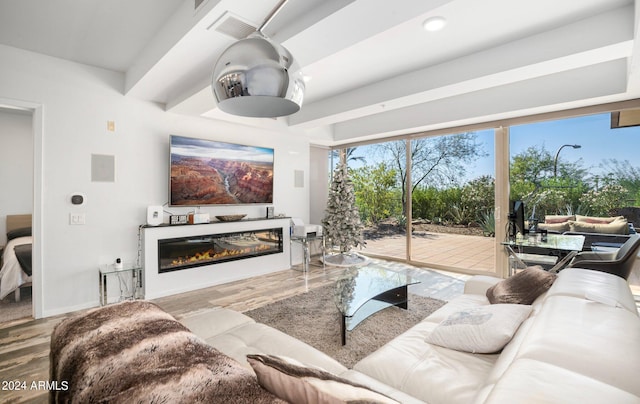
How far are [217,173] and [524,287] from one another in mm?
4017

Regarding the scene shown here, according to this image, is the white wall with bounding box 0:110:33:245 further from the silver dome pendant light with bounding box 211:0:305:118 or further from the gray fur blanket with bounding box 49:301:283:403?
the silver dome pendant light with bounding box 211:0:305:118

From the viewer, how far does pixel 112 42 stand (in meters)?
2.98

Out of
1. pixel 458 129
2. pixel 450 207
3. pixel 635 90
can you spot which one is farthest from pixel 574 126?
pixel 450 207

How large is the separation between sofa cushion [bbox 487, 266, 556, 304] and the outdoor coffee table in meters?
1.04

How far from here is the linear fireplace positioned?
407cm

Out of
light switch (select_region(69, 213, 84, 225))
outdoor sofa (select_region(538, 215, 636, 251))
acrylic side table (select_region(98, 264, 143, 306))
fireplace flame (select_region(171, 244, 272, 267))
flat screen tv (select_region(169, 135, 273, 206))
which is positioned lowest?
acrylic side table (select_region(98, 264, 143, 306))

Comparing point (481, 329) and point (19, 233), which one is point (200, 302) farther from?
point (19, 233)

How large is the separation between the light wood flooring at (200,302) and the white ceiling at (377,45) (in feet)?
8.09

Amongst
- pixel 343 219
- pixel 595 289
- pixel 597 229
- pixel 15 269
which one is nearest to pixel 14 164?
pixel 15 269

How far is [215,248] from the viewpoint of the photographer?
4539 mm

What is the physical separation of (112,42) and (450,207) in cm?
518

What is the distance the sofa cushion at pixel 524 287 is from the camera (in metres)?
2.02

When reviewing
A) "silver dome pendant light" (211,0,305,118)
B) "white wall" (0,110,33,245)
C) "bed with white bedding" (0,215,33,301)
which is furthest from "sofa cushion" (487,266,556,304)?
"white wall" (0,110,33,245)

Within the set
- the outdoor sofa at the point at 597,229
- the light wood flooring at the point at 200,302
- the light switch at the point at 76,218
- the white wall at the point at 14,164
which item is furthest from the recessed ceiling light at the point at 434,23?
the white wall at the point at 14,164
